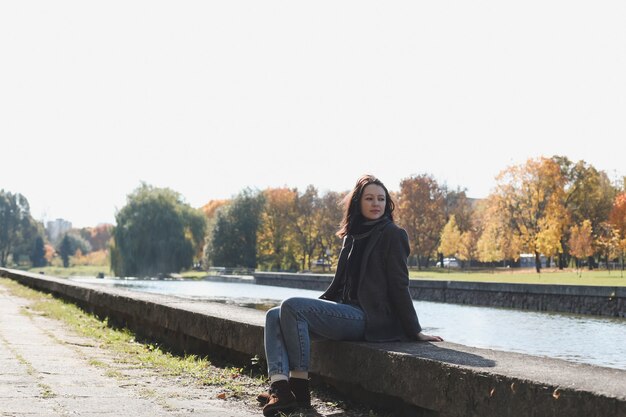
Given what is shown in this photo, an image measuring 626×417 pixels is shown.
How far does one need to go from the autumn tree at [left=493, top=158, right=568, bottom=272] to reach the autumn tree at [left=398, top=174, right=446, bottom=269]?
A: 48.0 feet

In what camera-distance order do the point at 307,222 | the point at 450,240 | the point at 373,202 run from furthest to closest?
the point at 307,222
the point at 450,240
the point at 373,202

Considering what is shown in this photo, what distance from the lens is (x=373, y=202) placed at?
523cm

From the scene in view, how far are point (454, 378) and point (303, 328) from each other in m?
1.27

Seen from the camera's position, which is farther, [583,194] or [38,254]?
[38,254]

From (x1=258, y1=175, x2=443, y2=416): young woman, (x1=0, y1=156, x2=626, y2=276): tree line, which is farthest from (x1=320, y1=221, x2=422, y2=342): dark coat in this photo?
(x1=0, y1=156, x2=626, y2=276): tree line

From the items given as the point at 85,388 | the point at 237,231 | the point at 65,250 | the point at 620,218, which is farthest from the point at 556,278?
the point at 65,250

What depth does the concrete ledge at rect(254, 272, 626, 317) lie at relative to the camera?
30625 mm

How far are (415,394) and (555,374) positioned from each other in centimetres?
83

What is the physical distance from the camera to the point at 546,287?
3412 cm

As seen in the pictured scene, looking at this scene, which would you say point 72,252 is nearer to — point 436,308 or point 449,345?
point 436,308

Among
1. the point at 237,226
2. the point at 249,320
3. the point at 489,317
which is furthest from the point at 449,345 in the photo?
the point at 237,226

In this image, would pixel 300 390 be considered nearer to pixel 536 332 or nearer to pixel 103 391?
pixel 103 391

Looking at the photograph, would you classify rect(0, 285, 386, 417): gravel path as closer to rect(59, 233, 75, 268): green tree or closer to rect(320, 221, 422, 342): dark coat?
rect(320, 221, 422, 342): dark coat

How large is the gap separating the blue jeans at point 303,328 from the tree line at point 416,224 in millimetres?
43563
